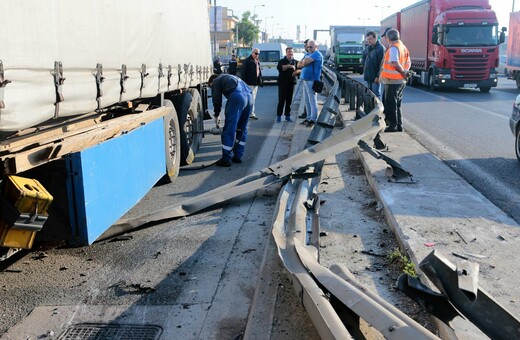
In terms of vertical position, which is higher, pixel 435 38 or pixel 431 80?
pixel 435 38

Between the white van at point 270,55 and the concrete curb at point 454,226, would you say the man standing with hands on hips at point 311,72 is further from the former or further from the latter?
the white van at point 270,55

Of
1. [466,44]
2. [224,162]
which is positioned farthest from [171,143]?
[466,44]

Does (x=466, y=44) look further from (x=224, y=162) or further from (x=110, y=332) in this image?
(x=110, y=332)

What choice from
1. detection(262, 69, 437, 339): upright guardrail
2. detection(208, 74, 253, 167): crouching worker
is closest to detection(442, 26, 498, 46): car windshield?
detection(208, 74, 253, 167): crouching worker

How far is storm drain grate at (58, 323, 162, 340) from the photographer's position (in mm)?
3668

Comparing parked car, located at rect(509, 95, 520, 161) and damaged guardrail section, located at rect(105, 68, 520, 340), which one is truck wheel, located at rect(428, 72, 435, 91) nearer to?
parked car, located at rect(509, 95, 520, 161)

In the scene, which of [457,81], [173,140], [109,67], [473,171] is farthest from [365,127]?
[457,81]

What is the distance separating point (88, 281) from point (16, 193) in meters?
1.28

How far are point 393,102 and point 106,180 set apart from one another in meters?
7.30

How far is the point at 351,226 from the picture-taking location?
5.66 m

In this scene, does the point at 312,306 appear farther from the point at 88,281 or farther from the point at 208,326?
the point at 88,281

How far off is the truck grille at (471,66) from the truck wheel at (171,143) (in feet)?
59.8

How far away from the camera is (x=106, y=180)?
469cm

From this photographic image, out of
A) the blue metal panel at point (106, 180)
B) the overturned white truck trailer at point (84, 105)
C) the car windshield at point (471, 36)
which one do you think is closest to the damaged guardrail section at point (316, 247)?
the blue metal panel at point (106, 180)
